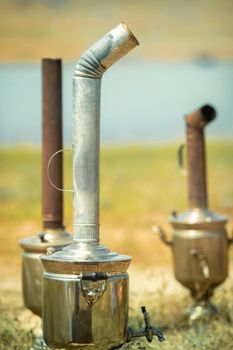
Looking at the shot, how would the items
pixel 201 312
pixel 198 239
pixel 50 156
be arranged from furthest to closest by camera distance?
pixel 201 312, pixel 198 239, pixel 50 156

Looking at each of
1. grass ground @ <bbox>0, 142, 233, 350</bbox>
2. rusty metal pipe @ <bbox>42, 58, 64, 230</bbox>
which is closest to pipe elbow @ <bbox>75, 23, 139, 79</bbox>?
rusty metal pipe @ <bbox>42, 58, 64, 230</bbox>

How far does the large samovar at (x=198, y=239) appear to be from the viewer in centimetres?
602

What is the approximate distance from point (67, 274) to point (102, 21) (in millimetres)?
6252

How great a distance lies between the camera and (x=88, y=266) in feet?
12.6

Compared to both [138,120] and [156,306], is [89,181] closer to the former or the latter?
[156,306]

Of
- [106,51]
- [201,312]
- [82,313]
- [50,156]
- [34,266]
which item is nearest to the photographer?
[82,313]

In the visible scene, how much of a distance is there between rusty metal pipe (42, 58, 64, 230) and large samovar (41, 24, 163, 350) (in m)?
1.06

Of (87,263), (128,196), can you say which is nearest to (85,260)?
(87,263)

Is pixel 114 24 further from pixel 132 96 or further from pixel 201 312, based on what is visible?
pixel 201 312

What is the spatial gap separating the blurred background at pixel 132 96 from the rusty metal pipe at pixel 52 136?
4394 millimetres

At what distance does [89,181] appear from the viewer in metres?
3.99

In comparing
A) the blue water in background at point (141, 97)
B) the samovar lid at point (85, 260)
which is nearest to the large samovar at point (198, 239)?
the samovar lid at point (85, 260)

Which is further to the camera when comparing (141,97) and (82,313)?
(141,97)

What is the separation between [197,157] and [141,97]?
3907mm
